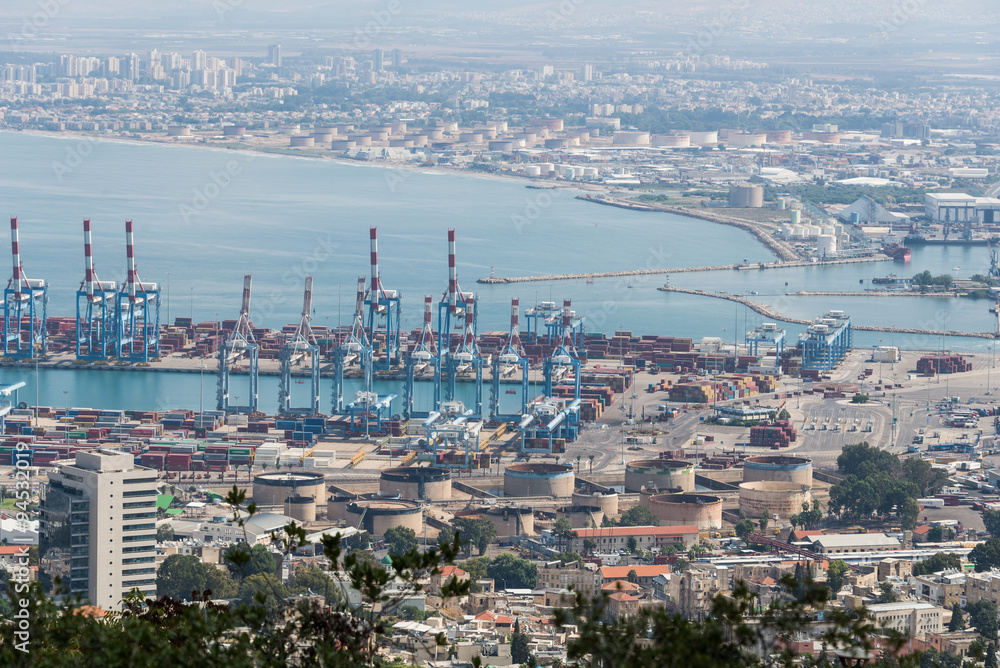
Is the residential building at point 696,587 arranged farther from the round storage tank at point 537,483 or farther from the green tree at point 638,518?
the round storage tank at point 537,483

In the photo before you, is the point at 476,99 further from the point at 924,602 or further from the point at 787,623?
the point at 787,623

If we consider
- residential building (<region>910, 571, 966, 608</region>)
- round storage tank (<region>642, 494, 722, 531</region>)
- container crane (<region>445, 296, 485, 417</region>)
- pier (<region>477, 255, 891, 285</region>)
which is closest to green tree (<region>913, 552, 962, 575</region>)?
residential building (<region>910, 571, 966, 608</region>)

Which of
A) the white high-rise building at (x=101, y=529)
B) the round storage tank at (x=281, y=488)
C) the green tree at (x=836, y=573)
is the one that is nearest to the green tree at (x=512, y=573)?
the green tree at (x=836, y=573)

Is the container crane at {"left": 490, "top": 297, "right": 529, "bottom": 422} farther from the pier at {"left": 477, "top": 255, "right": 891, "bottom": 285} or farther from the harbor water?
the pier at {"left": 477, "top": 255, "right": 891, "bottom": 285}

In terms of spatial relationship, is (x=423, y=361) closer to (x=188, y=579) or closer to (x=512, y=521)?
(x=512, y=521)

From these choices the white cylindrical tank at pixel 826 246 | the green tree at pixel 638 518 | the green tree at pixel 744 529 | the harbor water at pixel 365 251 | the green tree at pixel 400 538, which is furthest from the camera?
the white cylindrical tank at pixel 826 246

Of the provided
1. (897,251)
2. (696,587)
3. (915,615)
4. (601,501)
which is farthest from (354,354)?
(897,251)
